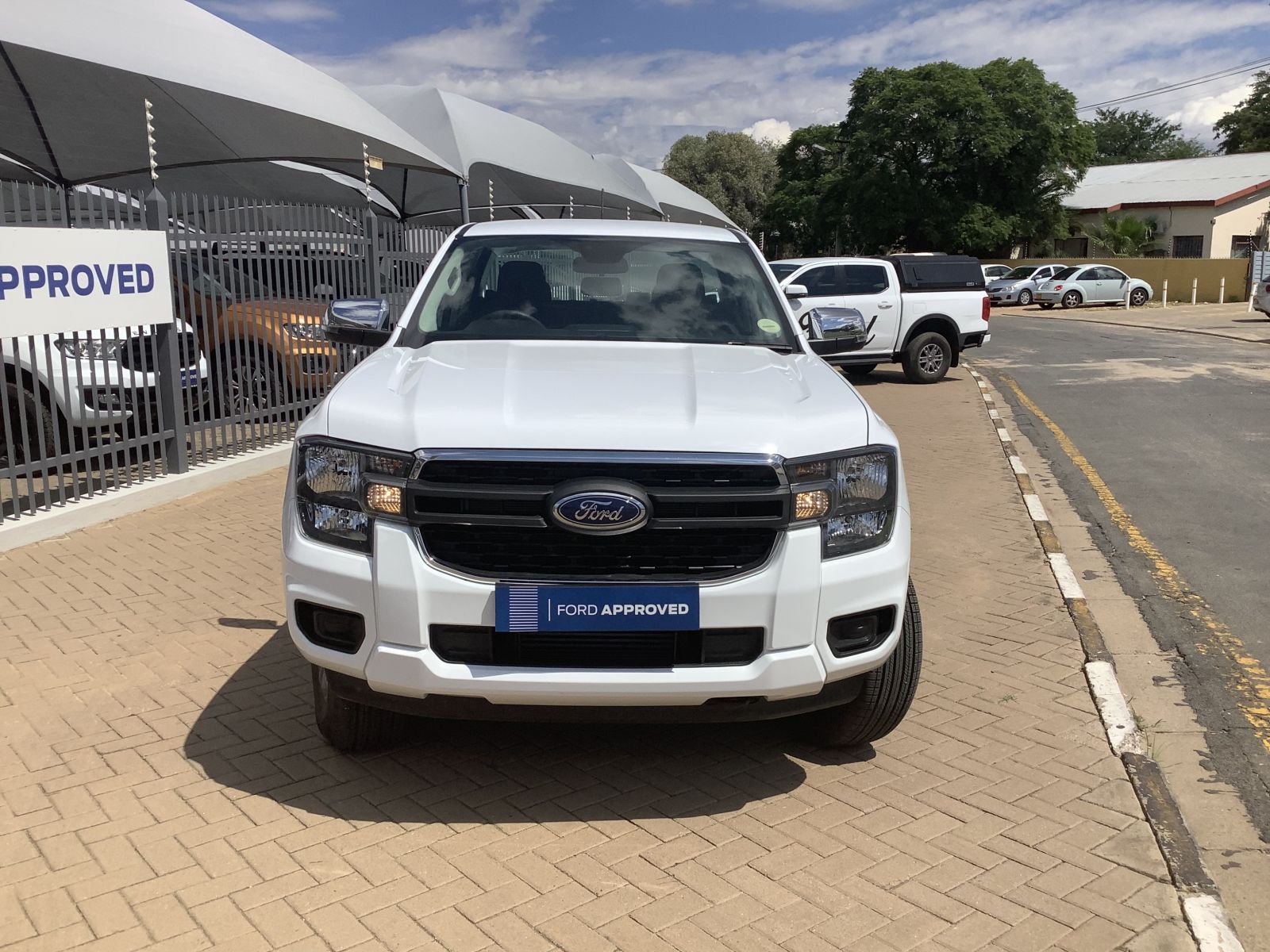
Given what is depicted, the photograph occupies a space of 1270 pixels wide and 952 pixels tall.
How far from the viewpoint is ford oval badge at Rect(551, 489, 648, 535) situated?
322cm

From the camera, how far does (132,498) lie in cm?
791

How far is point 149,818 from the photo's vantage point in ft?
11.7

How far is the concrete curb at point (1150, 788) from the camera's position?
10.2 ft

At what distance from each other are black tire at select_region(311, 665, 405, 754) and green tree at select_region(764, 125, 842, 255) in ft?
162

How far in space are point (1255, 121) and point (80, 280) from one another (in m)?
73.1

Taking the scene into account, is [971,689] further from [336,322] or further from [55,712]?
[55,712]

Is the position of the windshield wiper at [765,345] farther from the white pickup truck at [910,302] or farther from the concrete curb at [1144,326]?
the concrete curb at [1144,326]

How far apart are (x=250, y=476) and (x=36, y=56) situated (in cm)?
427

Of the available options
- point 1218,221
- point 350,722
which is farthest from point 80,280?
point 1218,221

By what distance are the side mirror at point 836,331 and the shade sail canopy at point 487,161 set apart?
487 inches

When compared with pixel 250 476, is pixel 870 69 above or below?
above

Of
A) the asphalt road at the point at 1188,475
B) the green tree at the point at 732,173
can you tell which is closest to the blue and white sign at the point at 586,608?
the asphalt road at the point at 1188,475

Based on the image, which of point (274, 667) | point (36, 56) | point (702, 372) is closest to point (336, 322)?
point (274, 667)

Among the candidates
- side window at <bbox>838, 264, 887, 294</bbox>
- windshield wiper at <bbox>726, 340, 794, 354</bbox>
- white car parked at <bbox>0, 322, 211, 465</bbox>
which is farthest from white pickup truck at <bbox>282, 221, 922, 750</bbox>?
side window at <bbox>838, 264, 887, 294</bbox>
